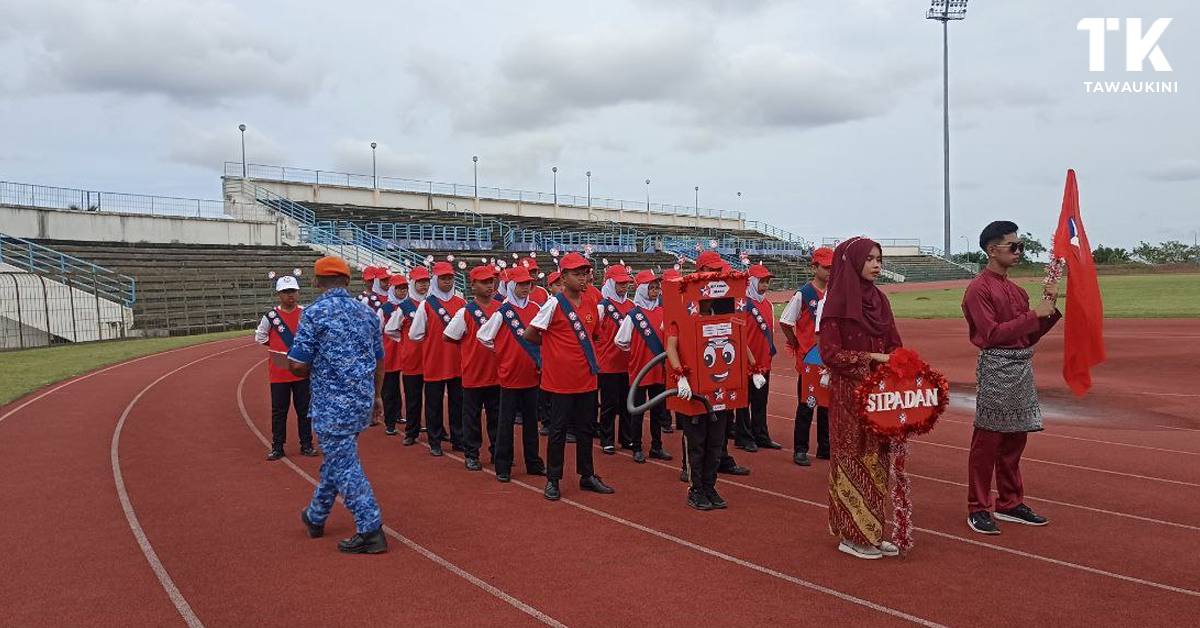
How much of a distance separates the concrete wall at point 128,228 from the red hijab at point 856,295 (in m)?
31.5

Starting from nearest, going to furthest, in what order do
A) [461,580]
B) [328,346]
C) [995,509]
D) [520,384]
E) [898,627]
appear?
[898,627] < [461,580] < [328,346] < [995,509] < [520,384]

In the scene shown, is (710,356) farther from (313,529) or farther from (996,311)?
(313,529)

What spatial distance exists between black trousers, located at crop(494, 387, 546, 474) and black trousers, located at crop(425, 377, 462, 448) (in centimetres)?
153

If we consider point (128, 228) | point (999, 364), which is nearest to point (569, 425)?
point (999, 364)

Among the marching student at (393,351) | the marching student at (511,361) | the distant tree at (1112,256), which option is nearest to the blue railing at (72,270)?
the marching student at (393,351)

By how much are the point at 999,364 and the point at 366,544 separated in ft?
14.7

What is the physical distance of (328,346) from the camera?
203 inches

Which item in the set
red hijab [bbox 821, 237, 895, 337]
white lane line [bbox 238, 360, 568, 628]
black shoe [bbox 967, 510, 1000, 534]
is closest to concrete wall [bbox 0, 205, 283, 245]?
white lane line [bbox 238, 360, 568, 628]

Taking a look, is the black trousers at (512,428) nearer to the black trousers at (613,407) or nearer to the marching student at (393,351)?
the black trousers at (613,407)

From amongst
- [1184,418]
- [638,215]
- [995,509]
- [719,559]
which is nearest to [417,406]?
[719,559]

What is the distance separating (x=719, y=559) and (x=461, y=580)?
→ 1613 mm

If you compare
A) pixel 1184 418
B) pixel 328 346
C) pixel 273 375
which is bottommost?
pixel 1184 418

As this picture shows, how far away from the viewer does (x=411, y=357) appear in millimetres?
9227

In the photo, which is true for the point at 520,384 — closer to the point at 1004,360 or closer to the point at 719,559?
the point at 719,559
